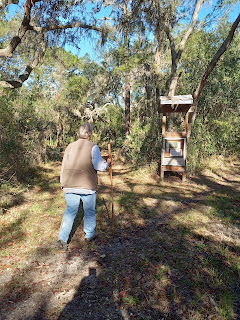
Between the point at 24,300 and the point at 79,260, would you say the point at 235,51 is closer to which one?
the point at 79,260

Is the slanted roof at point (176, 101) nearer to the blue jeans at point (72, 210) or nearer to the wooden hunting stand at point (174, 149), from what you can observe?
the wooden hunting stand at point (174, 149)

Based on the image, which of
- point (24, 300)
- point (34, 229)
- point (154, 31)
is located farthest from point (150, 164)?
point (24, 300)

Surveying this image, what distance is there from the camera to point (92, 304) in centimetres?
254

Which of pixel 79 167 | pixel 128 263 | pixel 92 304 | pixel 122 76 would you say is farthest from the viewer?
pixel 122 76

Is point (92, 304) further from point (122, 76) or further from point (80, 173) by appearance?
point (122, 76)

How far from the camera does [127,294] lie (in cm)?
268

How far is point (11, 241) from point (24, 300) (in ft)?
5.32

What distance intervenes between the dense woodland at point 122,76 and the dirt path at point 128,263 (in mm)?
2209

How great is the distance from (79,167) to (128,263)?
1.57 metres

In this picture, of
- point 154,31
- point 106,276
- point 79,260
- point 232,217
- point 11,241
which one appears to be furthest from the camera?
point 154,31

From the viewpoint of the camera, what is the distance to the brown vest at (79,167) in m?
3.49

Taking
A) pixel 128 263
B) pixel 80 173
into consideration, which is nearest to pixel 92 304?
pixel 128 263

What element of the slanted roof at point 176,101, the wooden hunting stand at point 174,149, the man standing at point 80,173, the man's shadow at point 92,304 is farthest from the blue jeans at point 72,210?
the wooden hunting stand at point 174,149

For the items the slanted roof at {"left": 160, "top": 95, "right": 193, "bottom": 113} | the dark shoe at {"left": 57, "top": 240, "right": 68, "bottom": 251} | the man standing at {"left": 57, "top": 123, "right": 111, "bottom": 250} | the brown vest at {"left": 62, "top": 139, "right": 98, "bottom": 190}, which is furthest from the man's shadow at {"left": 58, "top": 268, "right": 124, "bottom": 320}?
the slanted roof at {"left": 160, "top": 95, "right": 193, "bottom": 113}
